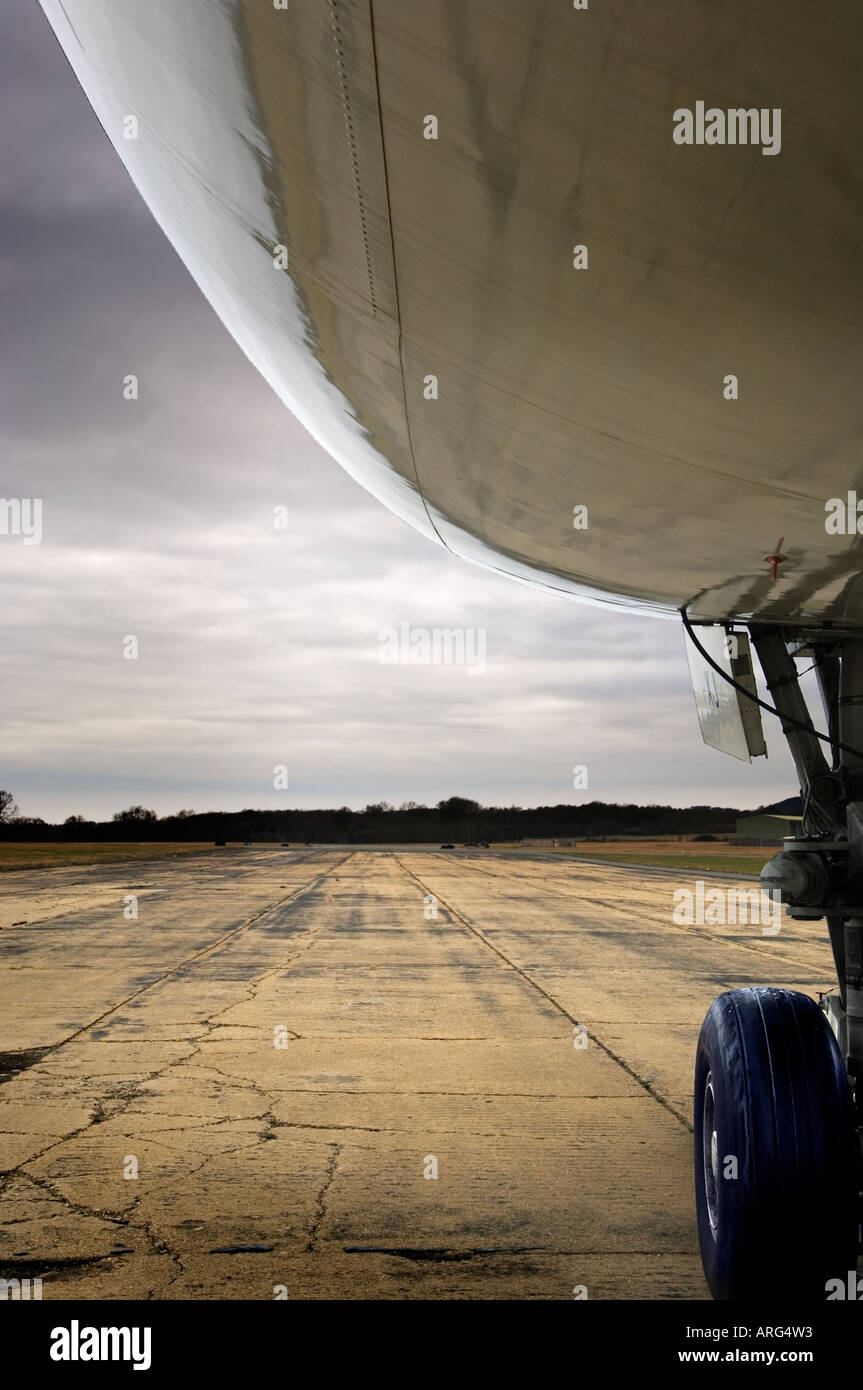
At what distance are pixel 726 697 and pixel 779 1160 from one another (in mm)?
2196

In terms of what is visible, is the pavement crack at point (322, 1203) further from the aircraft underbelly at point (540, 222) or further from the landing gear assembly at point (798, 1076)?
the aircraft underbelly at point (540, 222)

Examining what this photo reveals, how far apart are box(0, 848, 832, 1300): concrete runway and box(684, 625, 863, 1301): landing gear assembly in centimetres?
54

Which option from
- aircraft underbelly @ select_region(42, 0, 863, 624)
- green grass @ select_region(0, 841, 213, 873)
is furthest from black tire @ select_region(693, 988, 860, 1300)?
green grass @ select_region(0, 841, 213, 873)

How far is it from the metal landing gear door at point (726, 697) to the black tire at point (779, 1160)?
4.71 feet

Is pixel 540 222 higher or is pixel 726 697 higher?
pixel 540 222

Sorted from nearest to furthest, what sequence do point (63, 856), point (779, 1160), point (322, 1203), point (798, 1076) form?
point (779, 1160) < point (798, 1076) < point (322, 1203) < point (63, 856)

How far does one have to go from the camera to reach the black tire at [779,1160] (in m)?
3.61

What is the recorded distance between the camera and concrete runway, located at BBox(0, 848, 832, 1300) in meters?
4.27

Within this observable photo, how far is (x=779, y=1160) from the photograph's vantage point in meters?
3.69

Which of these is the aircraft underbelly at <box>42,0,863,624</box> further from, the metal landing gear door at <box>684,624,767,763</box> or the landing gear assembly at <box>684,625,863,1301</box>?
the metal landing gear door at <box>684,624,767,763</box>

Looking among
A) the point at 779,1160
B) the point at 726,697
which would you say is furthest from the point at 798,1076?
the point at 726,697

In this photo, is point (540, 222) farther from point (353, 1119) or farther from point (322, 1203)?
point (353, 1119)

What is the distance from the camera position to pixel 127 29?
2.09 metres

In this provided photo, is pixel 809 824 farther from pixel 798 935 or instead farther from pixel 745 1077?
pixel 798 935
